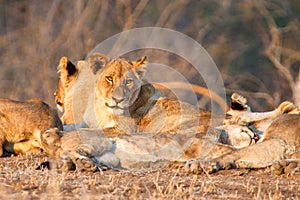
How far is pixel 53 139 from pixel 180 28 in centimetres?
1143

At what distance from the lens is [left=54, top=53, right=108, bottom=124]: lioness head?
27.0ft

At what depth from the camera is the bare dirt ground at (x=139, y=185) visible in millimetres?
4781

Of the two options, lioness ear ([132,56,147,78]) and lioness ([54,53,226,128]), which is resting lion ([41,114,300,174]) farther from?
lioness ([54,53,226,128])

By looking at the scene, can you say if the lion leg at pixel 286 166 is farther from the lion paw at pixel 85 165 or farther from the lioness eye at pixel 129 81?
the lioness eye at pixel 129 81

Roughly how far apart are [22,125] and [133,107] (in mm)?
980

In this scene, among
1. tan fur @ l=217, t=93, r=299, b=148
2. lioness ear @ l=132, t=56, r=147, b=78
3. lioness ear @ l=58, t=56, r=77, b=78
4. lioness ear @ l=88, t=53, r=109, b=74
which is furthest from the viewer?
lioness ear @ l=58, t=56, r=77, b=78

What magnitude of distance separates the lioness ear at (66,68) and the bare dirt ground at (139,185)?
3.05m

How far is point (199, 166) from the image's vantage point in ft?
19.7

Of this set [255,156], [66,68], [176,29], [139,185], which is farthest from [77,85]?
[176,29]

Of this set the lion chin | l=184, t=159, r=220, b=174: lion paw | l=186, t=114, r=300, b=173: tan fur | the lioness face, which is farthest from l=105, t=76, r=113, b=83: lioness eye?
l=184, t=159, r=220, b=174: lion paw

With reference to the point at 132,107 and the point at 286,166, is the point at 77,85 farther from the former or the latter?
the point at 286,166

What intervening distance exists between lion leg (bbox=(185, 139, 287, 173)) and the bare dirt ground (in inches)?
7.4

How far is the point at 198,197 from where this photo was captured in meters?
4.85

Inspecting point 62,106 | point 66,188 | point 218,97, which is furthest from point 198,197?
point 218,97
